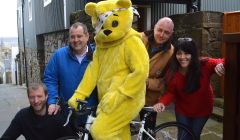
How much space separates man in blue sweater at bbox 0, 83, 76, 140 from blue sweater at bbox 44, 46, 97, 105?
0.67 ft

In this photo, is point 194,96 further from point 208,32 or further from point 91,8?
point 208,32

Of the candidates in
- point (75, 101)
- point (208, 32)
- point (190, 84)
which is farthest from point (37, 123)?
point (208, 32)

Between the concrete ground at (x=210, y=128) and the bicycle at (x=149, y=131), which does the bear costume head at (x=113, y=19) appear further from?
the concrete ground at (x=210, y=128)

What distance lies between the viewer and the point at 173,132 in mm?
3838

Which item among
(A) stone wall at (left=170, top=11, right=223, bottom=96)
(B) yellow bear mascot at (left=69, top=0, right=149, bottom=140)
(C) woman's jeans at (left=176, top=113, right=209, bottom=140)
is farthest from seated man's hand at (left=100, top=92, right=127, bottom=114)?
(A) stone wall at (left=170, top=11, right=223, bottom=96)

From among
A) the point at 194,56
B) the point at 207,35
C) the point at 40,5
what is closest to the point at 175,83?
the point at 194,56

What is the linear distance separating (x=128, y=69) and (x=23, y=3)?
1839 centimetres

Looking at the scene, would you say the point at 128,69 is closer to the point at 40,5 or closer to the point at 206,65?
the point at 206,65

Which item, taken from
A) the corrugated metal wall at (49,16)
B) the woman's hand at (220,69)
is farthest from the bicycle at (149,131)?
the corrugated metal wall at (49,16)

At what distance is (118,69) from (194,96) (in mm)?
907

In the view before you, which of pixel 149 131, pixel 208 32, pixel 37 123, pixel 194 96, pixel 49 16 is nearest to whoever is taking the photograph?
pixel 37 123

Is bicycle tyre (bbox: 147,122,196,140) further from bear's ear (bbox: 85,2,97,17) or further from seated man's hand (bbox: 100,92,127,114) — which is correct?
bear's ear (bbox: 85,2,97,17)

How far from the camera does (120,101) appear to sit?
2.89 m

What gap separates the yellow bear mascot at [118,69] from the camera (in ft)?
9.39
